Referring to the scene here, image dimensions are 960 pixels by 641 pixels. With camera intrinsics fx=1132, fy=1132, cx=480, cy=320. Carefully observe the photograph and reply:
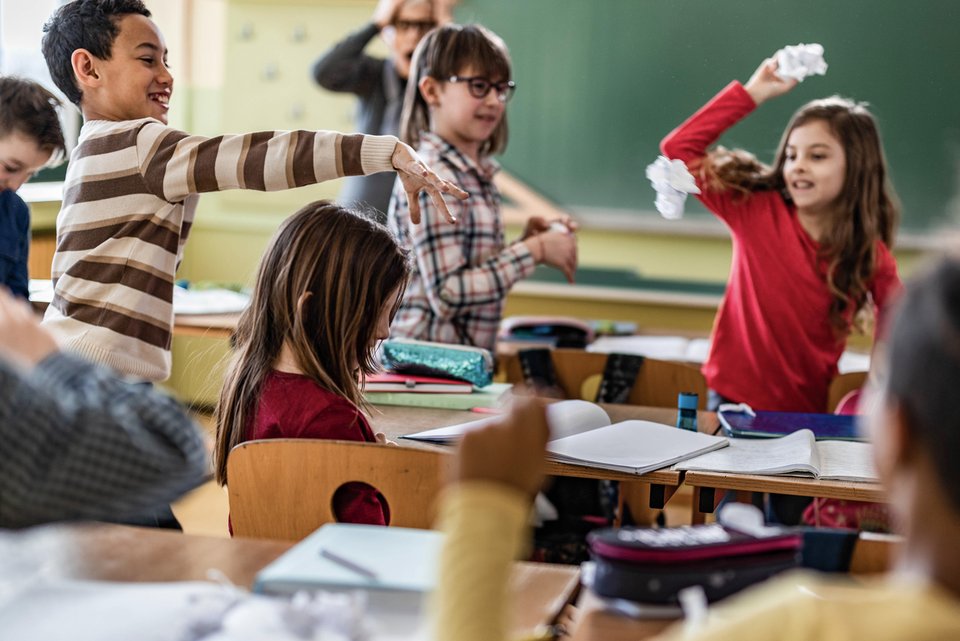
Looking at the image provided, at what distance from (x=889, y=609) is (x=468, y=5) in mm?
3791

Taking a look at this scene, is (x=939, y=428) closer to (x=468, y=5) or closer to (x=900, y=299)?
(x=900, y=299)

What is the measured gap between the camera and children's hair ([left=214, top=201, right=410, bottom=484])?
5.86 ft

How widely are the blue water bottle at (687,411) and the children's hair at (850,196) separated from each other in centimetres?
65

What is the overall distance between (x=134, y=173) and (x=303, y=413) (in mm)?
490

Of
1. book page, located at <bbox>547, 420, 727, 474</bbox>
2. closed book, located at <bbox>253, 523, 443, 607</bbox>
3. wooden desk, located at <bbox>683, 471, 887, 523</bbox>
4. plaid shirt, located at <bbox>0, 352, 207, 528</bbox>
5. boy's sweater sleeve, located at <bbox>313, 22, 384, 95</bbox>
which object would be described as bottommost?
wooden desk, located at <bbox>683, 471, 887, 523</bbox>

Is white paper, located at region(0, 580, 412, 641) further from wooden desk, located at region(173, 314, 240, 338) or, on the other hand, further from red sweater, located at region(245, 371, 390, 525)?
wooden desk, located at region(173, 314, 240, 338)

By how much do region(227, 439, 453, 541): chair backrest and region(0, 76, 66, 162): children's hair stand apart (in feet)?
3.49

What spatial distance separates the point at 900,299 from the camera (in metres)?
0.80

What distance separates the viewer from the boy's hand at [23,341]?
1.03 meters

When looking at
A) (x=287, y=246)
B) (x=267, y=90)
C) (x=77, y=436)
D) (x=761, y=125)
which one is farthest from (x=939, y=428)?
(x=267, y=90)

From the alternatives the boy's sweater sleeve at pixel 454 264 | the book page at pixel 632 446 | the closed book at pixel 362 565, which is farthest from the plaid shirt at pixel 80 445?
the boy's sweater sleeve at pixel 454 264

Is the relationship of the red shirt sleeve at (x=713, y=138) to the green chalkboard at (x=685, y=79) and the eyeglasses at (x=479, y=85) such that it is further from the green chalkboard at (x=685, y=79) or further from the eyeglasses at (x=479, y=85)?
the green chalkboard at (x=685, y=79)

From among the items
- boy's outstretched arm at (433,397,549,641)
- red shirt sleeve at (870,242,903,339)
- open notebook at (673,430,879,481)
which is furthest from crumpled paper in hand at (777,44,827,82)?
boy's outstretched arm at (433,397,549,641)

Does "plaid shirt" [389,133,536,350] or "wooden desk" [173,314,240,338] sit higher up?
"plaid shirt" [389,133,536,350]
